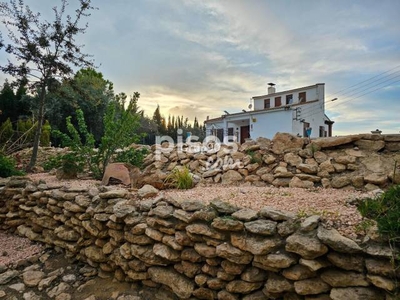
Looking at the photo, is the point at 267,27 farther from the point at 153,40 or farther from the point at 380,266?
the point at 380,266

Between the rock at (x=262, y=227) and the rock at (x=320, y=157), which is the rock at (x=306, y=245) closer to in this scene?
the rock at (x=262, y=227)

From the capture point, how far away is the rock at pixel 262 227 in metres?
1.50

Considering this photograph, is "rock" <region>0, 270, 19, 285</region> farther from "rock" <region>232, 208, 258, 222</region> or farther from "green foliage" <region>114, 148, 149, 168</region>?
"rock" <region>232, 208, 258, 222</region>

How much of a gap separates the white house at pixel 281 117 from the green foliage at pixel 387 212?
10798 mm

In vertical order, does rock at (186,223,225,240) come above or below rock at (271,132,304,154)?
below

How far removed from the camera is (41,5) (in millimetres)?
5277

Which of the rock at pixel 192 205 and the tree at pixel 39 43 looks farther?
the tree at pixel 39 43

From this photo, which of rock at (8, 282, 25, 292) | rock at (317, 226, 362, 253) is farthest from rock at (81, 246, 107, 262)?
rock at (317, 226, 362, 253)

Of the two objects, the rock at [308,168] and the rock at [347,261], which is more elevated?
the rock at [308,168]

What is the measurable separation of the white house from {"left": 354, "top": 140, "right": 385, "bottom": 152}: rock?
29.2ft

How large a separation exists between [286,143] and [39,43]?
16.6 ft

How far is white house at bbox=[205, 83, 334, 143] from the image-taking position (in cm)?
1220

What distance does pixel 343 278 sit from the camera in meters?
1.26

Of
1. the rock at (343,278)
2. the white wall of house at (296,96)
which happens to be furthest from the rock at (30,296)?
the white wall of house at (296,96)
